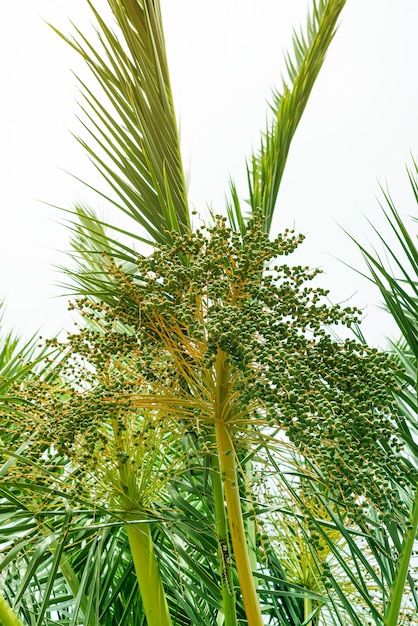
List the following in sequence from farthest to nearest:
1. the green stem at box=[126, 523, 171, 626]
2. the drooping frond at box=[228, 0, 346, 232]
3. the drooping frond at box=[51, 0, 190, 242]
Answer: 1. the drooping frond at box=[228, 0, 346, 232]
2. the drooping frond at box=[51, 0, 190, 242]
3. the green stem at box=[126, 523, 171, 626]

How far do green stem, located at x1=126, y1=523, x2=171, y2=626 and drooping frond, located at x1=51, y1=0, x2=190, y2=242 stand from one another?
2.77ft

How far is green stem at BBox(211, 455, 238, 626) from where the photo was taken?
4.76 ft

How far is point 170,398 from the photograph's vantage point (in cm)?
146

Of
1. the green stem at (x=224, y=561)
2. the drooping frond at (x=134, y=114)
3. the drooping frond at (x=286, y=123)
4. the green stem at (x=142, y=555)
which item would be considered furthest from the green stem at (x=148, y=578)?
the drooping frond at (x=286, y=123)

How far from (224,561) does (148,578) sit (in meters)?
0.20

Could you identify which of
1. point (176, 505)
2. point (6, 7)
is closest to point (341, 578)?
point (176, 505)

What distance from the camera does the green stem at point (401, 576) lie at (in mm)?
1265

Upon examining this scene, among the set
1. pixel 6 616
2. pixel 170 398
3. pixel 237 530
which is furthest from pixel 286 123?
pixel 6 616

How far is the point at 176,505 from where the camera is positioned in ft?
5.67

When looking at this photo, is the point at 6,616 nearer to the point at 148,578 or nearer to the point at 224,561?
the point at 148,578

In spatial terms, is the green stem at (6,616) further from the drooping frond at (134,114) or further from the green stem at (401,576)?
the drooping frond at (134,114)

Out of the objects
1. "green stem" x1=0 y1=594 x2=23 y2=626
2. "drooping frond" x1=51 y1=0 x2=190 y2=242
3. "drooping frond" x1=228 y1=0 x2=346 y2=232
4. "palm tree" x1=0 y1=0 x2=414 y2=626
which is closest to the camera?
"palm tree" x1=0 y1=0 x2=414 y2=626

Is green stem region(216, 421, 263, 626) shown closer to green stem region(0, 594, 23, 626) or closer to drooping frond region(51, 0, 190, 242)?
green stem region(0, 594, 23, 626)

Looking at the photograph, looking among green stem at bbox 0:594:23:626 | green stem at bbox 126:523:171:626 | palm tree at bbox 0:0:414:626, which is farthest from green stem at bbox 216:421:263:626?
green stem at bbox 0:594:23:626
